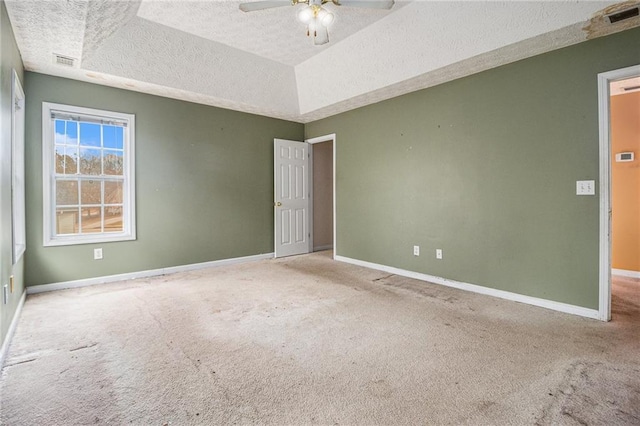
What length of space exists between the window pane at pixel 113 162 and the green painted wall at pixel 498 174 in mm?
3427

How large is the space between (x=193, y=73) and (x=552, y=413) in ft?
15.3

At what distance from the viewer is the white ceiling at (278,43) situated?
8.64 ft

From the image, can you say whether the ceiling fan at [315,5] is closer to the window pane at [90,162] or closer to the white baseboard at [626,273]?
the window pane at [90,162]

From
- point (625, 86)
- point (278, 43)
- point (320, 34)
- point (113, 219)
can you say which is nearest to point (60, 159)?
point (113, 219)

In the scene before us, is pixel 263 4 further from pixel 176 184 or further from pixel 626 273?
pixel 626 273

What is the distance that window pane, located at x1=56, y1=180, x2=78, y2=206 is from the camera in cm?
371

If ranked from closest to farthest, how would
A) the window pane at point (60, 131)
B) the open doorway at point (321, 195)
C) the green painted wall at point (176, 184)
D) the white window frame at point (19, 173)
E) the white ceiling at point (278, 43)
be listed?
1. the white ceiling at point (278, 43)
2. the white window frame at point (19, 173)
3. the green painted wall at point (176, 184)
4. the window pane at point (60, 131)
5. the open doorway at point (321, 195)

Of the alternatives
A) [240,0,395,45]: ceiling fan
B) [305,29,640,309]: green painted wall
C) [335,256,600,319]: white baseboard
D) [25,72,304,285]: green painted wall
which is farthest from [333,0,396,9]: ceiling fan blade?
[335,256,600,319]: white baseboard

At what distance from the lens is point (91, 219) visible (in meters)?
3.96

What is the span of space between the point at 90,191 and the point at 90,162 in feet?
1.21

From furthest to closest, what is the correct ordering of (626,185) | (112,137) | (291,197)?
(291,197) → (626,185) → (112,137)

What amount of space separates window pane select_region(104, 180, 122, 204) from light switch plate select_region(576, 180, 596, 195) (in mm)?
5223

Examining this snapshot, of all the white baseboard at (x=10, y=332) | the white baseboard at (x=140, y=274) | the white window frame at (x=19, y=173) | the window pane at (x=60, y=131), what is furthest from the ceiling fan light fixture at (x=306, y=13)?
the white baseboard at (x=140, y=274)

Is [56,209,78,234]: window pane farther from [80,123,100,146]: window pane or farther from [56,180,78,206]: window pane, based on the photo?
[80,123,100,146]: window pane
